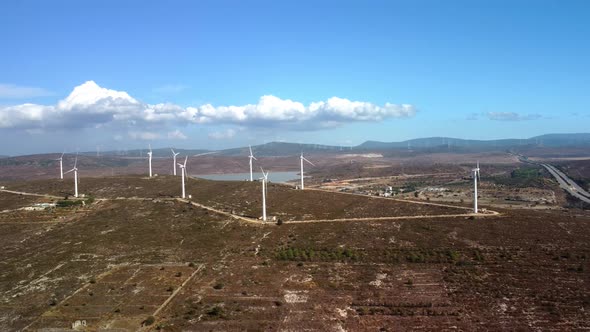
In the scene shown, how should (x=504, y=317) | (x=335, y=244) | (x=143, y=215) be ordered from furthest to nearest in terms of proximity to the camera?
(x=143, y=215) < (x=335, y=244) < (x=504, y=317)

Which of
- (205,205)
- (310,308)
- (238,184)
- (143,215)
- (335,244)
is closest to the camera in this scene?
(310,308)

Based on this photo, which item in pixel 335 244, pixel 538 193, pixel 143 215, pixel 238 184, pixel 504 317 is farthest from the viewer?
pixel 538 193

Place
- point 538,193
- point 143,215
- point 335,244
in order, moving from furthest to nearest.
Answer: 1. point 538,193
2. point 143,215
3. point 335,244

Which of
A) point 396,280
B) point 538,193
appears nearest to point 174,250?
point 396,280

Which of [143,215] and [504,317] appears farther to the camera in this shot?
[143,215]

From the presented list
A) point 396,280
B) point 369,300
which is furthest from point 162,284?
point 396,280

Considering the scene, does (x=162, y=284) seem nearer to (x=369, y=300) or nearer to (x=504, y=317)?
(x=369, y=300)

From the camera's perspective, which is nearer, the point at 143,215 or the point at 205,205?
the point at 143,215

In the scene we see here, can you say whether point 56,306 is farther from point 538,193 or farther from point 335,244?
point 538,193
